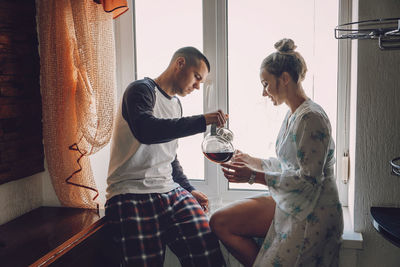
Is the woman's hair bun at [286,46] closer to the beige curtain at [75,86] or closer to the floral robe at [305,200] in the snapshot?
the floral robe at [305,200]

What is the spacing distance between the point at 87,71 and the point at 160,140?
0.55m

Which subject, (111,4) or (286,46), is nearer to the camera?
(286,46)

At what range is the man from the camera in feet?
4.52

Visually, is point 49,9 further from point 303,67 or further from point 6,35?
point 303,67

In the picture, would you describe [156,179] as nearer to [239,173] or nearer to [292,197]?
[239,173]

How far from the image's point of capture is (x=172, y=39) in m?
1.93

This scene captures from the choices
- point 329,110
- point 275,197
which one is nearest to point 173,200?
point 275,197

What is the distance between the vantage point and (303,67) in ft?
4.54

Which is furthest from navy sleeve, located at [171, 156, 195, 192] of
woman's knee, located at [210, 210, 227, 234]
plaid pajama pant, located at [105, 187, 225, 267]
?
woman's knee, located at [210, 210, 227, 234]

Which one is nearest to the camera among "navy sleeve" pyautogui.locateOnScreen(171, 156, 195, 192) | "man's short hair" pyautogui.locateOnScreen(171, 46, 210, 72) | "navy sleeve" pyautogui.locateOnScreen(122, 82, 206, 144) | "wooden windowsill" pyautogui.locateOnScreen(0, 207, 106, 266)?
"wooden windowsill" pyautogui.locateOnScreen(0, 207, 106, 266)

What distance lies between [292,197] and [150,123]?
24.3 inches

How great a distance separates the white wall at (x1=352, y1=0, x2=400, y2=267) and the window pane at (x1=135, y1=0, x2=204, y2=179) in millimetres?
832

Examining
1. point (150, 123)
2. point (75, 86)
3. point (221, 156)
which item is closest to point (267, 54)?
point (221, 156)

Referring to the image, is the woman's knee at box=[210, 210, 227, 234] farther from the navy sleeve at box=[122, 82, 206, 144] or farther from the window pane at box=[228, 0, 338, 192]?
the window pane at box=[228, 0, 338, 192]
